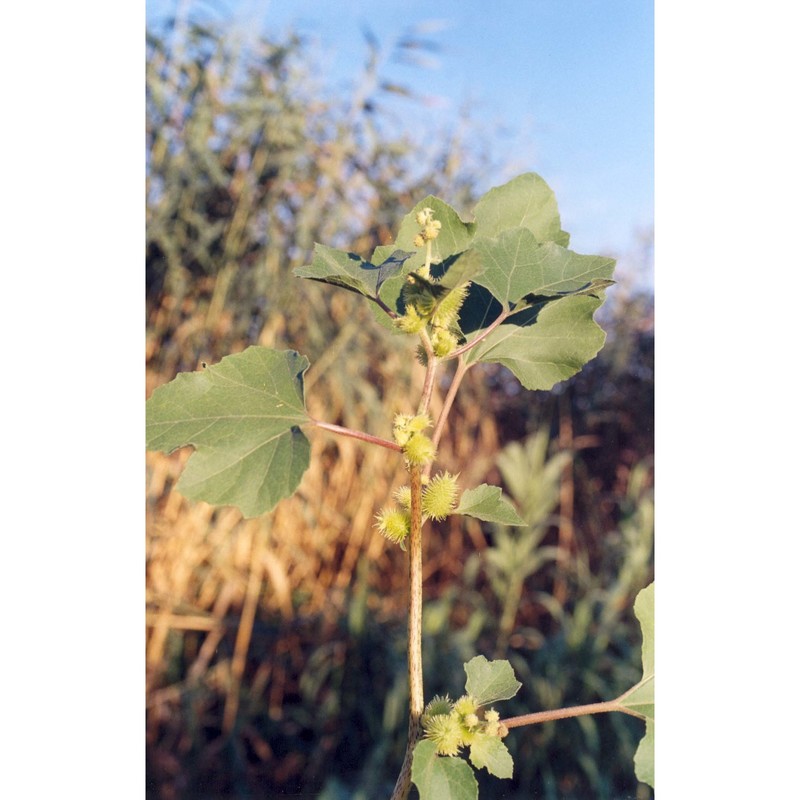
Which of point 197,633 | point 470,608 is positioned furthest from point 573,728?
point 197,633

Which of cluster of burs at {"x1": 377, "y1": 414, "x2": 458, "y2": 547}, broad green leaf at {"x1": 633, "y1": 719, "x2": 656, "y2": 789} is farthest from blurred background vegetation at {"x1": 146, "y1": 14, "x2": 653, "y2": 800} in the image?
cluster of burs at {"x1": 377, "y1": 414, "x2": 458, "y2": 547}

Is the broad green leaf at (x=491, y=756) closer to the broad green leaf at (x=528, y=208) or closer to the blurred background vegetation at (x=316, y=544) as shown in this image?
the broad green leaf at (x=528, y=208)

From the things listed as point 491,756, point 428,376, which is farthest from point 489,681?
point 428,376

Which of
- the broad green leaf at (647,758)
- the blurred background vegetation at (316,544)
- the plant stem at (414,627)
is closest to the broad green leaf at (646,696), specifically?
the broad green leaf at (647,758)

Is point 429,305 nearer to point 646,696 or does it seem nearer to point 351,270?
point 351,270

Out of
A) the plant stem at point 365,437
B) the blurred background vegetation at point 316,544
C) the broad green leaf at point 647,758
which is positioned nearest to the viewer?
the plant stem at point 365,437

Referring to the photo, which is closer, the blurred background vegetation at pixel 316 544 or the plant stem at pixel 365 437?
the plant stem at pixel 365 437
